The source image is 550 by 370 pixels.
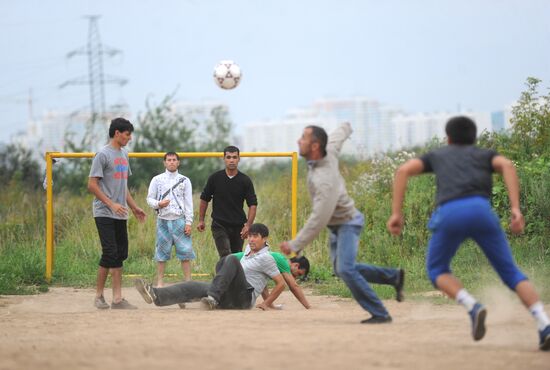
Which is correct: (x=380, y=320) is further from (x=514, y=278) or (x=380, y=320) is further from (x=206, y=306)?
(x=206, y=306)

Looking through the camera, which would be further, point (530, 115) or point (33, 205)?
point (33, 205)

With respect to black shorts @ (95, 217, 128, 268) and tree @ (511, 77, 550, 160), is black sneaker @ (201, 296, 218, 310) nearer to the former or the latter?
black shorts @ (95, 217, 128, 268)

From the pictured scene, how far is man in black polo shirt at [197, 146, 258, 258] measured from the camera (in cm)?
1307

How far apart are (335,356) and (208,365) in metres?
0.91

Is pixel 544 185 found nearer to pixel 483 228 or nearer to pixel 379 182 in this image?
pixel 379 182

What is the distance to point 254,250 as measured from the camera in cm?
1152

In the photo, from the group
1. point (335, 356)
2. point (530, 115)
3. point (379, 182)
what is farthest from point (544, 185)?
point (335, 356)

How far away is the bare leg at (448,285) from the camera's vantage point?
783 centimetres

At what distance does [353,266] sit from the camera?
9.06 metres

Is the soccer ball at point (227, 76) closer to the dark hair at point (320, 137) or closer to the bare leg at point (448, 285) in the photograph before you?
the dark hair at point (320, 137)

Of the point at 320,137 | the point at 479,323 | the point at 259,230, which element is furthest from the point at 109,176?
the point at 479,323

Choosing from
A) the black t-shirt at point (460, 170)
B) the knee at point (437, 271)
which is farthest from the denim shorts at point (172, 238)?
the black t-shirt at point (460, 170)

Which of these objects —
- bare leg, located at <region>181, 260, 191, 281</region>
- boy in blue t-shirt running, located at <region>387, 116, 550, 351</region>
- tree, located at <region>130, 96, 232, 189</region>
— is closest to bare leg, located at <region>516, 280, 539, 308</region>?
boy in blue t-shirt running, located at <region>387, 116, 550, 351</region>

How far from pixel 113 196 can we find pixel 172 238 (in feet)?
7.19
